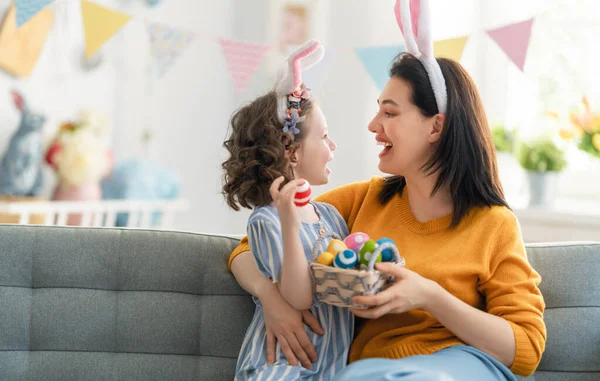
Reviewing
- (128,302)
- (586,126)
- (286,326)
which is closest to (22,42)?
(128,302)

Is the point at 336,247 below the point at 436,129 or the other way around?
below

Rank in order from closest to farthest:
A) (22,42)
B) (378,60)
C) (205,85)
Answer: (378,60) → (22,42) → (205,85)

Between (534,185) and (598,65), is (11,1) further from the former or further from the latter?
(598,65)

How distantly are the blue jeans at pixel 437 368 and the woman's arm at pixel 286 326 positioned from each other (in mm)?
192

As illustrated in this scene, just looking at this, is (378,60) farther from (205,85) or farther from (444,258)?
(205,85)

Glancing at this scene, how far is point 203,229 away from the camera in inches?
171

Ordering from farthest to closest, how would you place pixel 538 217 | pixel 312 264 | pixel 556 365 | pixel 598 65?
1. pixel 598 65
2. pixel 538 217
3. pixel 556 365
4. pixel 312 264

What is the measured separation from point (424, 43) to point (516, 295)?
2.04ft

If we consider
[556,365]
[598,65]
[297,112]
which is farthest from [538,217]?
[297,112]

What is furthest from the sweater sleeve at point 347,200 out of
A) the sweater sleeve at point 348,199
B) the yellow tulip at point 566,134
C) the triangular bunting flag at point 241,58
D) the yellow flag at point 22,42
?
the yellow flag at point 22,42

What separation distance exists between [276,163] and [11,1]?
6.73 ft

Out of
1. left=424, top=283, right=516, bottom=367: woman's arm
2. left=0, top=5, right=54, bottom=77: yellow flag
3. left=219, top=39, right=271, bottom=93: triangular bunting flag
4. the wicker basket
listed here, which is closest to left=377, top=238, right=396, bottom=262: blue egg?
the wicker basket

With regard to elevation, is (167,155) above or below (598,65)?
below

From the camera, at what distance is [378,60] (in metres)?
2.81
